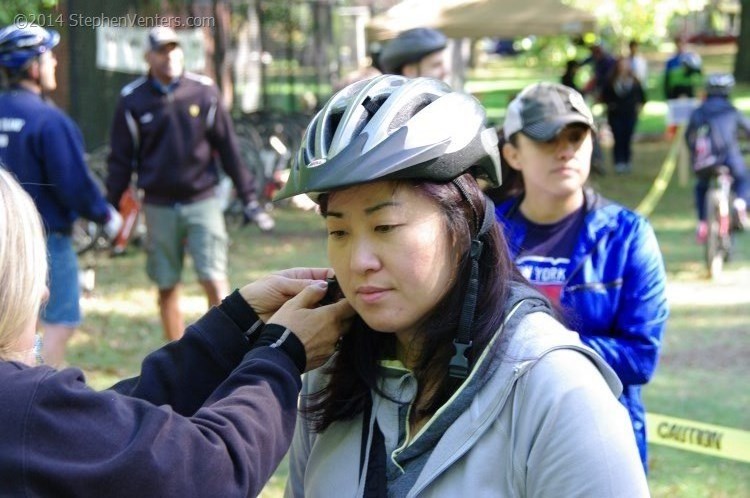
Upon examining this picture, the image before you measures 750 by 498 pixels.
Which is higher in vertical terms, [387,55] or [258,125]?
[387,55]

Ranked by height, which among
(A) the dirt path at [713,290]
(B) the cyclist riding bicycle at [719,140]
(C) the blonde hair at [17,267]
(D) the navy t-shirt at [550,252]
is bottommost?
(A) the dirt path at [713,290]

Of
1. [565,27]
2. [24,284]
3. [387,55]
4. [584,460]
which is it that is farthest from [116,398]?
[565,27]

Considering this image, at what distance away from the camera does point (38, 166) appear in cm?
691

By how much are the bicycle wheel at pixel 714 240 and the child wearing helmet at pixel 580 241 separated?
8201mm

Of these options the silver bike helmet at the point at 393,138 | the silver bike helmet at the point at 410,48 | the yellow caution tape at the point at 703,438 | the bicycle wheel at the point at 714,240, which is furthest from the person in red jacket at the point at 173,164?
the silver bike helmet at the point at 393,138

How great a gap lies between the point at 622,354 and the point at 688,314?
719cm

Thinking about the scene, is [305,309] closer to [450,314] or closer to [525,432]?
[450,314]

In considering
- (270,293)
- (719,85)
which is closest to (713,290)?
(719,85)

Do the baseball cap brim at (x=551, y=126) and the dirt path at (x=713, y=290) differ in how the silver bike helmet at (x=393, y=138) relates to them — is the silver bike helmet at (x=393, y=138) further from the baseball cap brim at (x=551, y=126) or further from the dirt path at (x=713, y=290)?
the dirt path at (x=713, y=290)

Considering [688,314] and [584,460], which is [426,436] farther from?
[688,314]

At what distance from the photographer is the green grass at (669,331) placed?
6.43 m

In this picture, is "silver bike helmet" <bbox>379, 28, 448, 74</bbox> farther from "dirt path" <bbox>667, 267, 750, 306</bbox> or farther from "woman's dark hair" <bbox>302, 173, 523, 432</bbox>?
"dirt path" <bbox>667, 267, 750, 306</bbox>

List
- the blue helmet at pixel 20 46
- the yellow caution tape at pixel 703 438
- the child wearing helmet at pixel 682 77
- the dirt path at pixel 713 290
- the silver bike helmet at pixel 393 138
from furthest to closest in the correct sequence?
the child wearing helmet at pixel 682 77
the dirt path at pixel 713 290
the blue helmet at pixel 20 46
the yellow caution tape at pixel 703 438
the silver bike helmet at pixel 393 138

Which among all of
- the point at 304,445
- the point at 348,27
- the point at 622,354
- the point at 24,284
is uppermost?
the point at 24,284
